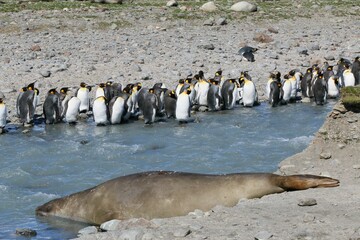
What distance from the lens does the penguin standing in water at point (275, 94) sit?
20.8 metres

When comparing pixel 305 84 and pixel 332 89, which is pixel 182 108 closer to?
pixel 305 84

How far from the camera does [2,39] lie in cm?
2839

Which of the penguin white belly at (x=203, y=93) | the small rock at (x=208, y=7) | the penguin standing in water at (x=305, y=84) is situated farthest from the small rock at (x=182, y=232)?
the small rock at (x=208, y=7)

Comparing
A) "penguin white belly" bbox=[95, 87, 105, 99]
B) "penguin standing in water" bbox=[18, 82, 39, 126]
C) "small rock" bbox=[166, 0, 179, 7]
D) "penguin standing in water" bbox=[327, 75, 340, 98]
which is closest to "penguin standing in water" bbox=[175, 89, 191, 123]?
"penguin white belly" bbox=[95, 87, 105, 99]

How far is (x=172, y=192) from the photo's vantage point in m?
9.84

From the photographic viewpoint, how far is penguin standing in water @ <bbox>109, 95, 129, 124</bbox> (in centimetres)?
1909

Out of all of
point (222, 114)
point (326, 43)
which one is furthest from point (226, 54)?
point (222, 114)

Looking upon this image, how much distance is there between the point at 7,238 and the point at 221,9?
2756 cm

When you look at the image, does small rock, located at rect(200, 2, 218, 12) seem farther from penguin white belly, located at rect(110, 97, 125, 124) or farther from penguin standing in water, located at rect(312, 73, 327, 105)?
penguin white belly, located at rect(110, 97, 125, 124)

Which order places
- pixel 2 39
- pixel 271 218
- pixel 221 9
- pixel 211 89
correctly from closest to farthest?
pixel 271 218, pixel 211 89, pixel 2 39, pixel 221 9

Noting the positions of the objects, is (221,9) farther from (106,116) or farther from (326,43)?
(106,116)

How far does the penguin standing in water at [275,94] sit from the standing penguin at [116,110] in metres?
3.85

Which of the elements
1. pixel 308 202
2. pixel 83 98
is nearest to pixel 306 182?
pixel 308 202

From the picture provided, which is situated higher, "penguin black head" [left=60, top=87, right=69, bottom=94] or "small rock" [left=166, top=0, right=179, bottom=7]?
"small rock" [left=166, top=0, right=179, bottom=7]
